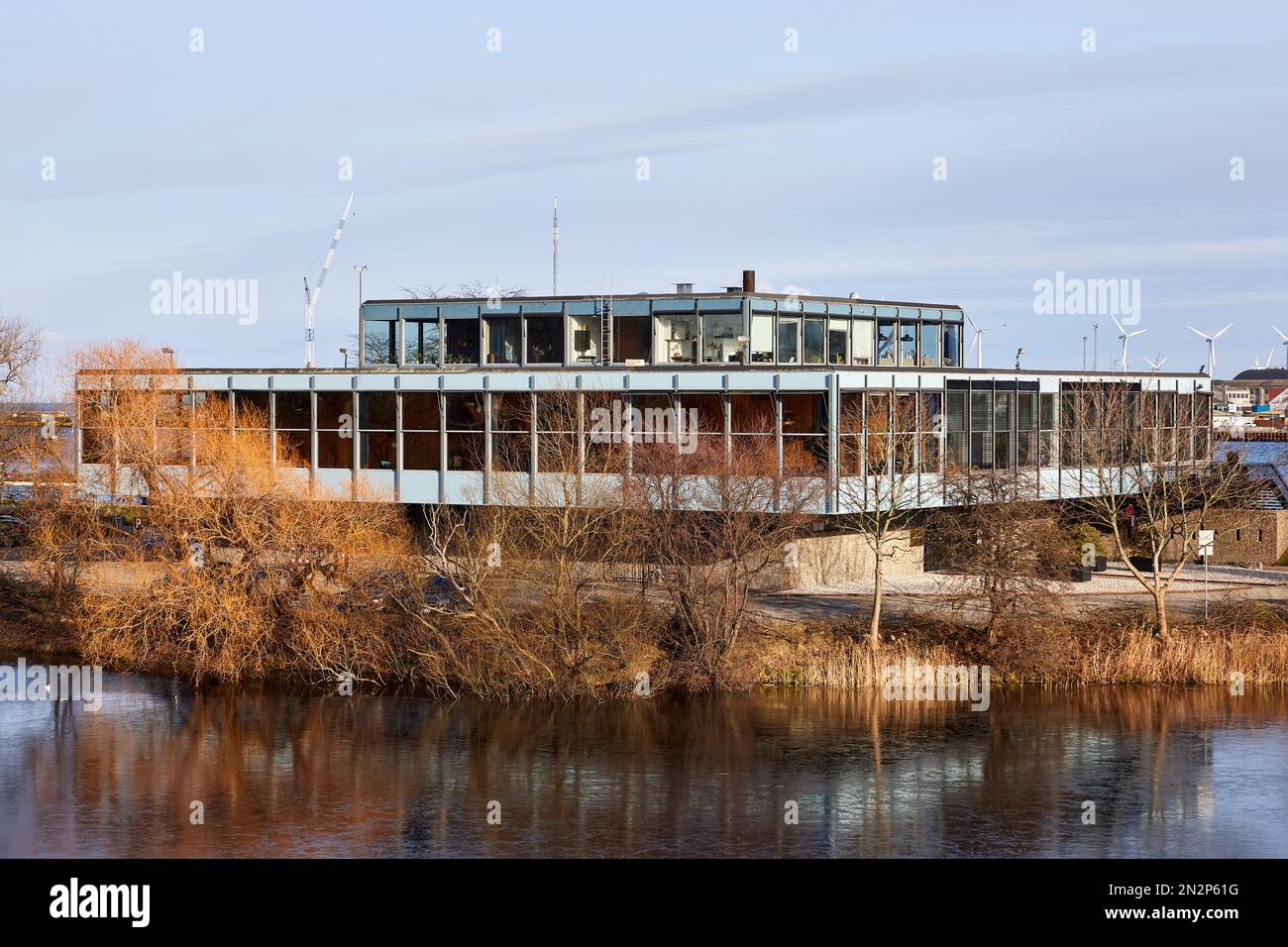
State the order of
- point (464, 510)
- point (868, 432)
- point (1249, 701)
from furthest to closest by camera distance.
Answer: point (464, 510), point (868, 432), point (1249, 701)

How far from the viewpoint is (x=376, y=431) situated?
65.6m

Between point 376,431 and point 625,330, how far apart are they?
1272cm

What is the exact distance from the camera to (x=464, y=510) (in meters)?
64.8

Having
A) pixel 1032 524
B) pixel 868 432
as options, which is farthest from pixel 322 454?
pixel 1032 524

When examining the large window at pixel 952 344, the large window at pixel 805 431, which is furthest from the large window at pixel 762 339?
the large window at pixel 952 344

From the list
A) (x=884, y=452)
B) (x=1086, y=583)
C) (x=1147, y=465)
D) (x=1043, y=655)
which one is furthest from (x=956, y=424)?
(x=1043, y=655)

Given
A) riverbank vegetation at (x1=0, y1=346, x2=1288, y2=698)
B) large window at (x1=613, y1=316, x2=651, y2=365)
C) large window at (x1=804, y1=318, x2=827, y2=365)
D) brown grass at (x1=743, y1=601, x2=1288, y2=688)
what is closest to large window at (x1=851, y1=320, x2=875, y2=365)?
large window at (x1=804, y1=318, x2=827, y2=365)

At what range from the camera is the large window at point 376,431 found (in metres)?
65.5

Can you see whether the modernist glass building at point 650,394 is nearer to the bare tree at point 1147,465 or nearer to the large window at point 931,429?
the large window at point 931,429

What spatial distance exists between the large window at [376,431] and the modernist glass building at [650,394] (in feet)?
0.25
